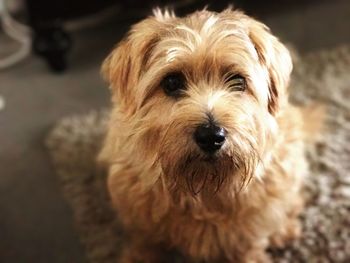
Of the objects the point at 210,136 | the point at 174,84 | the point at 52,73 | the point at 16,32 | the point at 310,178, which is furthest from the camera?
the point at 16,32

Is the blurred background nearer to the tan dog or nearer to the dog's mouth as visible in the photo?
the tan dog

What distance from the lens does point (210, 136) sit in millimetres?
1218

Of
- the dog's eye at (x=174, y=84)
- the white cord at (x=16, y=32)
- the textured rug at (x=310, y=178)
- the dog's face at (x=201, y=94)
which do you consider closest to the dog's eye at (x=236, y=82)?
the dog's face at (x=201, y=94)

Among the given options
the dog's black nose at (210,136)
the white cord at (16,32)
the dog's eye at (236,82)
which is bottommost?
the white cord at (16,32)

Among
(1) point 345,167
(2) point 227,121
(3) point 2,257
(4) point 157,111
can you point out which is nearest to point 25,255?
(3) point 2,257

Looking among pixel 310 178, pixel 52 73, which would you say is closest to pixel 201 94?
pixel 310 178

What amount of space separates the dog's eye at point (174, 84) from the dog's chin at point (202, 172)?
0.50ft

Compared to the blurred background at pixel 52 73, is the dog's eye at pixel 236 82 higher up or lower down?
higher up

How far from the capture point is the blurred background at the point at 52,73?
178cm

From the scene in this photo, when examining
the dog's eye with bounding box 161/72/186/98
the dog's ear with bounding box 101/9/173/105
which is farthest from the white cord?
the dog's eye with bounding box 161/72/186/98

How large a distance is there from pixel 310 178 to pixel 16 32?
1.58 metres

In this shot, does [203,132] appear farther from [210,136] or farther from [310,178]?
[310,178]

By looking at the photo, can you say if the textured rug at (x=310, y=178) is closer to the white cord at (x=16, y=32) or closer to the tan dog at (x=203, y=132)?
the tan dog at (x=203, y=132)

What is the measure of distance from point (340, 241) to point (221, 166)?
0.60 meters
